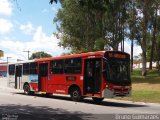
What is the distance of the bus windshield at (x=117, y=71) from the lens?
24720 millimetres

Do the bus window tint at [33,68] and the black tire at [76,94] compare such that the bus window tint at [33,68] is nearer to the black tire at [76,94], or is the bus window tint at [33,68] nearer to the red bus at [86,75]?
the red bus at [86,75]

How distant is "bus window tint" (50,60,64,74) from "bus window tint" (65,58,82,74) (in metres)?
0.71

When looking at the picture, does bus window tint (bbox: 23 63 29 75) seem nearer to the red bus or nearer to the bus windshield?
the red bus

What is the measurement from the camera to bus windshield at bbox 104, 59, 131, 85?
24.7 m

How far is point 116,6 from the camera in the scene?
5291 cm

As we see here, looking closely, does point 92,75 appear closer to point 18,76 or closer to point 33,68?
point 33,68

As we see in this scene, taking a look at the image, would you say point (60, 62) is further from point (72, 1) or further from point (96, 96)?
point (72, 1)

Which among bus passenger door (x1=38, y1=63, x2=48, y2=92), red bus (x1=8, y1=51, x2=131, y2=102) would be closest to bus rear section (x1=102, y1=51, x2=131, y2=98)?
red bus (x1=8, y1=51, x2=131, y2=102)

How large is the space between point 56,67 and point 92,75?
15.2 ft

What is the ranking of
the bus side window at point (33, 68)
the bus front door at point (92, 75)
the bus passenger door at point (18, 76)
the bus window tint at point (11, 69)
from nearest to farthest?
the bus front door at point (92, 75), the bus side window at point (33, 68), the bus passenger door at point (18, 76), the bus window tint at point (11, 69)

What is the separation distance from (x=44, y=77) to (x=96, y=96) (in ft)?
22.3

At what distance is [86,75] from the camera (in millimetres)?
26250

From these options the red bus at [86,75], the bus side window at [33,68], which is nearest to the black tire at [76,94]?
the red bus at [86,75]

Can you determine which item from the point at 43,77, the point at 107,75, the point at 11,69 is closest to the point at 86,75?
the point at 107,75
